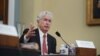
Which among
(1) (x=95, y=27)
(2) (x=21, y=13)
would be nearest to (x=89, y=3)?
(1) (x=95, y=27)

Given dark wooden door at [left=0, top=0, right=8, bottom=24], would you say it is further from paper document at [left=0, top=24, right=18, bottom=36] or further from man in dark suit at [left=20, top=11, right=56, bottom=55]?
paper document at [left=0, top=24, right=18, bottom=36]

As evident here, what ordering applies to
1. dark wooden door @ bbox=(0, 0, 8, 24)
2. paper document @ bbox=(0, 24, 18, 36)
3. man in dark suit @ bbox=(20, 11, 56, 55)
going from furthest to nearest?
dark wooden door @ bbox=(0, 0, 8, 24) → man in dark suit @ bbox=(20, 11, 56, 55) → paper document @ bbox=(0, 24, 18, 36)

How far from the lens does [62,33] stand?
4.38 metres

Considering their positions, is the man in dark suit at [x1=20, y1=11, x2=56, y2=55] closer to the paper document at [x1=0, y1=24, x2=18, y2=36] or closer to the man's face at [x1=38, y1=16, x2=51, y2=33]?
the man's face at [x1=38, y1=16, x2=51, y2=33]

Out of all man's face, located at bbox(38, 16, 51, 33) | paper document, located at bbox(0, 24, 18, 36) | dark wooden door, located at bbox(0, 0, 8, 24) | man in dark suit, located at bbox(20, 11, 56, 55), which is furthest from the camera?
dark wooden door, located at bbox(0, 0, 8, 24)

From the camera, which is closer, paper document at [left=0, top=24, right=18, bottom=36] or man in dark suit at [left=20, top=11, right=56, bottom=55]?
paper document at [left=0, top=24, right=18, bottom=36]

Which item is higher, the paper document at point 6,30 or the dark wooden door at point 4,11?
the dark wooden door at point 4,11

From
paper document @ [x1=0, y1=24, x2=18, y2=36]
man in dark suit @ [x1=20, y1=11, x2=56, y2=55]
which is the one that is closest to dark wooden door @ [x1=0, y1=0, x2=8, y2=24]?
man in dark suit @ [x1=20, y1=11, x2=56, y2=55]

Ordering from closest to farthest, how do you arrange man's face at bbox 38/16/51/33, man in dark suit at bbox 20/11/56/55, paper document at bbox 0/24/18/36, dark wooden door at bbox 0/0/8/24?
paper document at bbox 0/24/18/36 → man in dark suit at bbox 20/11/56/55 → man's face at bbox 38/16/51/33 → dark wooden door at bbox 0/0/8/24

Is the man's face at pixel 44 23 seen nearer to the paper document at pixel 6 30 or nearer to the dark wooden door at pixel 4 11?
the dark wooden door at pixel 4 11

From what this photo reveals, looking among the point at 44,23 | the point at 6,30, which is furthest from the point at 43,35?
the point at 6,30

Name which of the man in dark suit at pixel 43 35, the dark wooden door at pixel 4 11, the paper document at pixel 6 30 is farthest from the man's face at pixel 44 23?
the paper document at pixel 6 30

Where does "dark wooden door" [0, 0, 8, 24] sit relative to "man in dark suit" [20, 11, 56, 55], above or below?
above

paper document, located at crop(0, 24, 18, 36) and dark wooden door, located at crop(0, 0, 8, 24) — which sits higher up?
dark wooden door, located at crop(0, 0, 8, 24)
